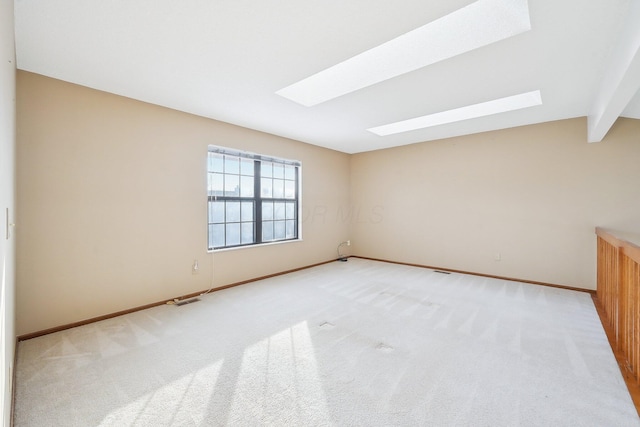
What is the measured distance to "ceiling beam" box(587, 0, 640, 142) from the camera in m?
1.69

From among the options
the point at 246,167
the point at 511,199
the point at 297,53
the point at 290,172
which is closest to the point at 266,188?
the point at 246,167

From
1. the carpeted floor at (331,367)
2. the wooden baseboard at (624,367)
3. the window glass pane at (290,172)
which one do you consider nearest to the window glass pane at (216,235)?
the carpeted floor at (331,367)

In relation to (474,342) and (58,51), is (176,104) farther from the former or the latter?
(474,342)

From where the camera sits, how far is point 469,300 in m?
3.40

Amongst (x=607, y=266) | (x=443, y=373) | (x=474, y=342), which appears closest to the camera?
(x=443, y=373)

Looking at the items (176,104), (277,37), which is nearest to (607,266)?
(277,37)

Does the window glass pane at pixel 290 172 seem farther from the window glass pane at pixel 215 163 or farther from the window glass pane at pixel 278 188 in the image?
the window glass pane at pixel 215 163

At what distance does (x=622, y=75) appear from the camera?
194 cm

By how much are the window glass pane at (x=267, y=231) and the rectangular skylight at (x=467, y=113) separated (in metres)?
2.26

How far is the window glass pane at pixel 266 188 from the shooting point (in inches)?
178

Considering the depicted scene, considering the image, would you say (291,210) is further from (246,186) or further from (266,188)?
(246,186)

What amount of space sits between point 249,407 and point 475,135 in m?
4.91

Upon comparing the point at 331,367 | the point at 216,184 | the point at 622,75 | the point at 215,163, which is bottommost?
the point at 331,367

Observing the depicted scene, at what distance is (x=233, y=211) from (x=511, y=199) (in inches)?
170
